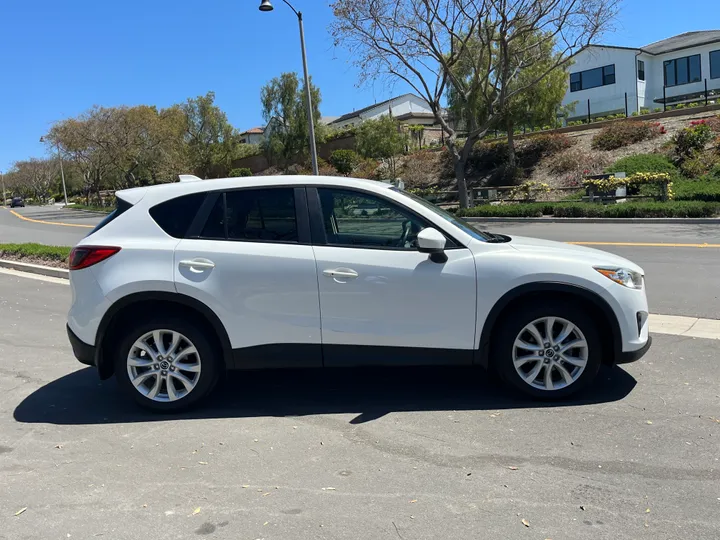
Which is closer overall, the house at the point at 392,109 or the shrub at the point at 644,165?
the shrub at the point at 644,165

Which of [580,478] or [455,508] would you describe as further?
[580,478]

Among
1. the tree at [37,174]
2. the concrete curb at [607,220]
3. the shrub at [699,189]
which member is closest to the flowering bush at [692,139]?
the shrub at [699,189]

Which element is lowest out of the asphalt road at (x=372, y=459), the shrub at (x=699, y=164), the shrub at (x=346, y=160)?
the asphalt road at (x=372, y=459)

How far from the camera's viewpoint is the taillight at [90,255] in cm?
443

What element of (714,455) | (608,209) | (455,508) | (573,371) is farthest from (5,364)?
(608,209)

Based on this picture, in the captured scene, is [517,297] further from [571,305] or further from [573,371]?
[573,371]

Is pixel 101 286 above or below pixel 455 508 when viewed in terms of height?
above

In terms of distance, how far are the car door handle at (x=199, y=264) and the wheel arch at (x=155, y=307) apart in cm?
22

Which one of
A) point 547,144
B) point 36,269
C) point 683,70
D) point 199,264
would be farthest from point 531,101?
point 199,264

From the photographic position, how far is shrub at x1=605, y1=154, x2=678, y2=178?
26078 millimetres

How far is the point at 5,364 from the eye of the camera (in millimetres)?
6043

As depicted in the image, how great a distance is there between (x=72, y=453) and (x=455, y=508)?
2547 millimetres

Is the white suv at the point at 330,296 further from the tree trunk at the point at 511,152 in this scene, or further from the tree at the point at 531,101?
the tree trunk at the point at 511,152

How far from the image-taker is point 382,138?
34750 mm
